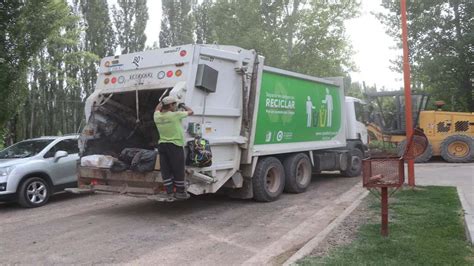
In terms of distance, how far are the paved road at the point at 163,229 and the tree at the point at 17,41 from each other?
176 inches

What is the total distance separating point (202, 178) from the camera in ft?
25.1

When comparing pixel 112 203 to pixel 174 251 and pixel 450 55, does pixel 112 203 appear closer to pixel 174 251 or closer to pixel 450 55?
pixel 174 251

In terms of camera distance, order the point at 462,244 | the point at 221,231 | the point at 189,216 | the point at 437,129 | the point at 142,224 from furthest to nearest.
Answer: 1. the point at 437,129
2. the point at 189,216
3. the point at 142,224
4. the point at 221,231
5. the point at 462,244

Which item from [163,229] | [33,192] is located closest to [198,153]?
[163,229]

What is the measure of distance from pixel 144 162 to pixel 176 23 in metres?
27.3

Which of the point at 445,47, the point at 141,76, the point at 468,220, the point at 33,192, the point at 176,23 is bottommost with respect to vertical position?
the point at 468,220

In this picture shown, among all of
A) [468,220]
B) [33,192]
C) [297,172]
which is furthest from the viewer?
[297,172]

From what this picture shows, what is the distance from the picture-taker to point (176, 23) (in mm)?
33406

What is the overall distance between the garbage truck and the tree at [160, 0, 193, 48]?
23.7 m

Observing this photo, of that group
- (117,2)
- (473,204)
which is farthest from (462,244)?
(117,2)

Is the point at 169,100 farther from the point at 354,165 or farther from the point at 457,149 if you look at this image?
the point at 457,149

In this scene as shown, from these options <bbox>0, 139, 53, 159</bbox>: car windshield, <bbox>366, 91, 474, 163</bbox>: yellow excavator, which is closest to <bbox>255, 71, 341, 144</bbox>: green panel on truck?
<bbox>0, 139, 53, 159</bbox>: car windshield

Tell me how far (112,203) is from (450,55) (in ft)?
60.2

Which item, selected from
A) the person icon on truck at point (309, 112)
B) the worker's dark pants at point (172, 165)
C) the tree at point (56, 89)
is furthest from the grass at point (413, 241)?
the tree at point (56, 89)
